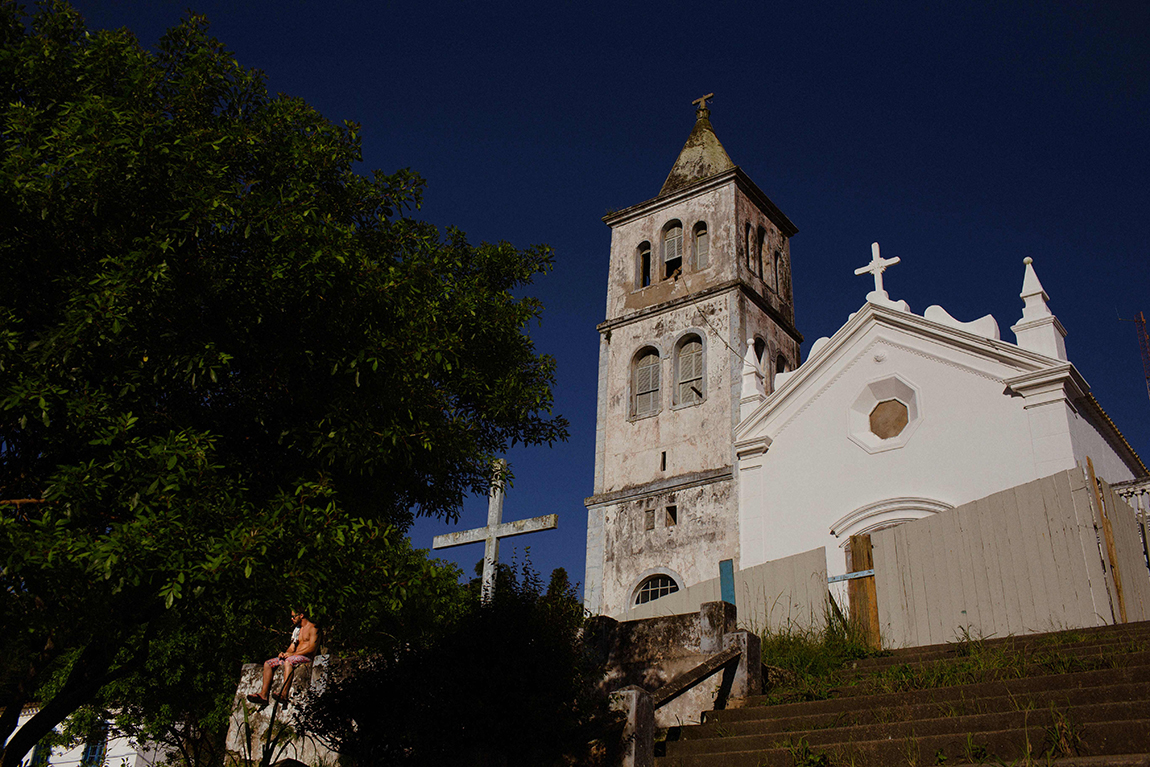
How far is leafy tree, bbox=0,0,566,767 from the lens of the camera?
685 centimetres

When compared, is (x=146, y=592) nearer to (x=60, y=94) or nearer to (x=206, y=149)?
(x=206, y=149)

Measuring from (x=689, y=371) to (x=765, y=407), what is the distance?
17.1 ft

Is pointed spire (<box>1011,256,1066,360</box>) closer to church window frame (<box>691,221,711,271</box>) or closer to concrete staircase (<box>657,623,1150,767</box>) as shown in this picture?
concrete staircase (<box>657,623,1150,767</box>)

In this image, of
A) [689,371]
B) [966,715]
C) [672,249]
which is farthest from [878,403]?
[966,715]

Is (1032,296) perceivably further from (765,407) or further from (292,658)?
(292,658)

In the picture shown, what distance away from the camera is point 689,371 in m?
24.2

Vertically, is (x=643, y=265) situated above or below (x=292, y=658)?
above

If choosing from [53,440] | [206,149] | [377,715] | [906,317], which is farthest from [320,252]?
[906,317]

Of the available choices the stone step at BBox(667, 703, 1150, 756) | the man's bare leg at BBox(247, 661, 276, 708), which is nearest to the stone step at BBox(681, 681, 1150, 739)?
the stone step at BBox(667, 703, 1150, 756)

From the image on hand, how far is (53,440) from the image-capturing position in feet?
25.3

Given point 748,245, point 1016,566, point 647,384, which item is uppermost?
point 748,245

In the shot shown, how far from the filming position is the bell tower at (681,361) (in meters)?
21.8

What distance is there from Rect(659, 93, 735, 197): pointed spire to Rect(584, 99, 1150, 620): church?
2.5 inches

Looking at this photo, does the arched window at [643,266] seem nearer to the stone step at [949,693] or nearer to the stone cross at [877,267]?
the stone cross at [877,267]
